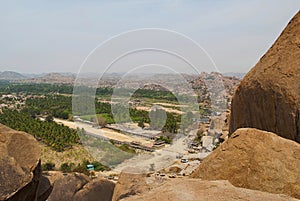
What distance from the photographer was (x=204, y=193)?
10.7ft

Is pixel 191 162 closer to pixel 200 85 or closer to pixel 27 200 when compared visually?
pixel 200 85

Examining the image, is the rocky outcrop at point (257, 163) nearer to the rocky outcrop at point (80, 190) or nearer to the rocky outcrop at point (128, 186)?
the rocky outcrop at point (128, 186)

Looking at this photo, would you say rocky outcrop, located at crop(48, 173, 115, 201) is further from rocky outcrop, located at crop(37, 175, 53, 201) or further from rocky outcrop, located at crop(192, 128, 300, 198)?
rocky outcrop, located at crop(192, 128, 300, 198)

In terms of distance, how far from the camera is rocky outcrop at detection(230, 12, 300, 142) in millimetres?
4520

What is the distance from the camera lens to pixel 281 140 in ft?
13.6

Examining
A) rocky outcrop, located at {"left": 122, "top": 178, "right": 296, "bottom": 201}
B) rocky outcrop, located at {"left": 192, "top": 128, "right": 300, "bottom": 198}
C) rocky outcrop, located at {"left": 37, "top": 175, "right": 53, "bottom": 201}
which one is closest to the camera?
rocky outcrop, located at {"left": 122, "top": 178, "right": 296, "bottom": 201}

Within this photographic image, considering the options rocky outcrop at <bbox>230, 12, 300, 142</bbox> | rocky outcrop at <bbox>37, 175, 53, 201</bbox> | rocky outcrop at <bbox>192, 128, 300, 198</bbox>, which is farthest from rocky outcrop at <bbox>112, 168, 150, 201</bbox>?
rocky outcrop at <bbox>192, 128, 300, 198</bbox>

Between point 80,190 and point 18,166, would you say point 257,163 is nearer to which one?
point 18,166

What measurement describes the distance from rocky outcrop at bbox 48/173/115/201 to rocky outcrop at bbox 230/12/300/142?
4.49 m

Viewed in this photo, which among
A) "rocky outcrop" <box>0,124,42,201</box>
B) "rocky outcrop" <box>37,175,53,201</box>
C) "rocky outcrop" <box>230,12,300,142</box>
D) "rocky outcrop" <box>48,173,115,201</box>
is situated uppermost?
"rocky outcrop" <box>230,12,300,142</box>

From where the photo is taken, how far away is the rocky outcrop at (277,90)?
4.52 m

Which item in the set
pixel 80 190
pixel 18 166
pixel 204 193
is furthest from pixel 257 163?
pixel 80 190

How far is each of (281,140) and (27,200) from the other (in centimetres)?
384

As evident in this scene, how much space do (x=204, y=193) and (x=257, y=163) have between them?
1.01 metres
